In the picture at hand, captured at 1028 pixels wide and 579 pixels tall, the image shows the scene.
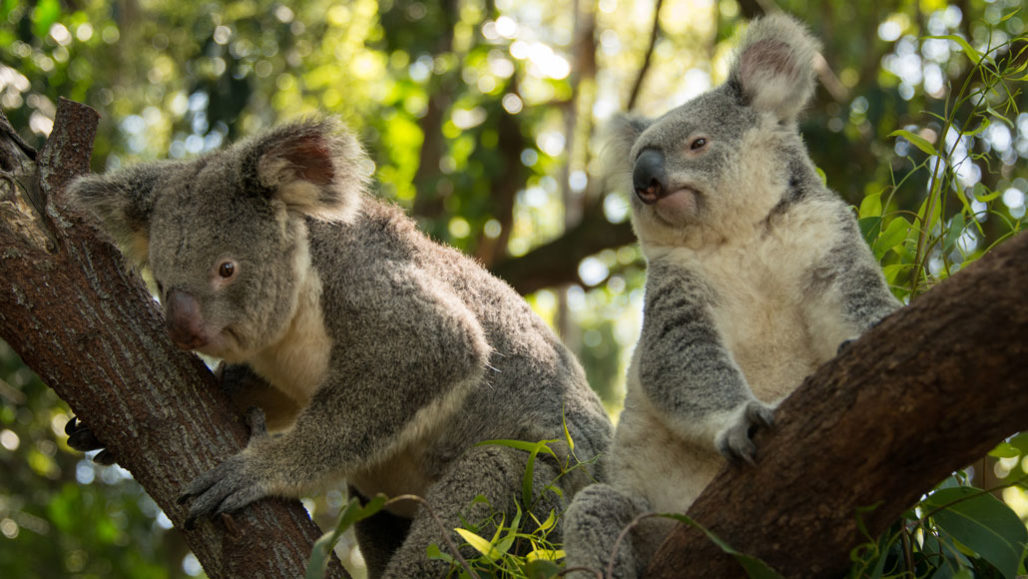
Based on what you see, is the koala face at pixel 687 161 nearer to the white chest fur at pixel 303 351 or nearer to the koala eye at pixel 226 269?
the white chest fur at pixel 303 351

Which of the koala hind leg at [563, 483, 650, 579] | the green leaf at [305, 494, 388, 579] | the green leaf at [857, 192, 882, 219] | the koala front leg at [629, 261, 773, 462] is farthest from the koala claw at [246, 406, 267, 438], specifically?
the green leaf at [857, 192, 882, 219]

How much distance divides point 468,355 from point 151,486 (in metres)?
1.12

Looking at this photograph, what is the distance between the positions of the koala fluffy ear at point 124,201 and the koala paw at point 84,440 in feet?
2.05

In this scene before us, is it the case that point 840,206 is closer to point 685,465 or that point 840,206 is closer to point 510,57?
point 685,465

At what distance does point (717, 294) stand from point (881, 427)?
0.96 metres

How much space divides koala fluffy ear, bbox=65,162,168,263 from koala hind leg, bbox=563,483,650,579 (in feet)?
6.10

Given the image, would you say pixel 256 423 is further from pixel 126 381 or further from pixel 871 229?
pixel 871 229

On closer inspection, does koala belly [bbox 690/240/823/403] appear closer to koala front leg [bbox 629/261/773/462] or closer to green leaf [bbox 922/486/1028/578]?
koala front leg [bbox 629/261/773/462]

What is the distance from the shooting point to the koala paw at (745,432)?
81.4 inches

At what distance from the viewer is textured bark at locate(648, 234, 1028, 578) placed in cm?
171

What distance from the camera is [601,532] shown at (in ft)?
8.37

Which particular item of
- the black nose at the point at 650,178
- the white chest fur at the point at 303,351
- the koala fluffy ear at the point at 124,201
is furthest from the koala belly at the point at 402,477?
the black nose at the point at 650,178

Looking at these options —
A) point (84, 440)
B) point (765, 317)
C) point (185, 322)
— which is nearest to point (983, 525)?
point (765, 317)

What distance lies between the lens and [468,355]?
3324mm
